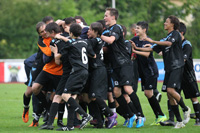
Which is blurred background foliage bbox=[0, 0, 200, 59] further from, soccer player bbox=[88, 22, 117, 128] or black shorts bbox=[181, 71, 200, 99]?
soccer player bbox=[88, 22, 117, 128]

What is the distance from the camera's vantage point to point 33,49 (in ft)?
125

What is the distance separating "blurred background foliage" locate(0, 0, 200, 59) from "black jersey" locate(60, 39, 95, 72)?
2623cm

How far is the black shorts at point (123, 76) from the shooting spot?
848 centimetres

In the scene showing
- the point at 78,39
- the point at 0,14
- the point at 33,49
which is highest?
the point at 78,39

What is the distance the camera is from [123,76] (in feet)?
27.8

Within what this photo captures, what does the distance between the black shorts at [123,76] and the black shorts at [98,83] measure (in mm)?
331

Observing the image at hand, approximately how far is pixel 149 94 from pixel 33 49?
97.9 feet

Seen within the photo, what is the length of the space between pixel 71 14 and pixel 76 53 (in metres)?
31.7

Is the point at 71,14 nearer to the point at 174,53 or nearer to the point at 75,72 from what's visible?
the point at 174,53

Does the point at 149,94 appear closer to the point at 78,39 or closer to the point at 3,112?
the point at 78,39

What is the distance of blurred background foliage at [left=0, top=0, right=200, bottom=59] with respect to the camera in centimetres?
3700

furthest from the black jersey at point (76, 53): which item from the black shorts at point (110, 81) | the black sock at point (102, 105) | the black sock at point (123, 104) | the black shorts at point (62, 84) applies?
the black sock at point (123, 104)

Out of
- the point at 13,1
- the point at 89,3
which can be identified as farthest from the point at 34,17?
the point at 89,3

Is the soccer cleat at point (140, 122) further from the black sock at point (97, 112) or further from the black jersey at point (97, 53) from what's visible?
the black jersey at point (97, 53)
